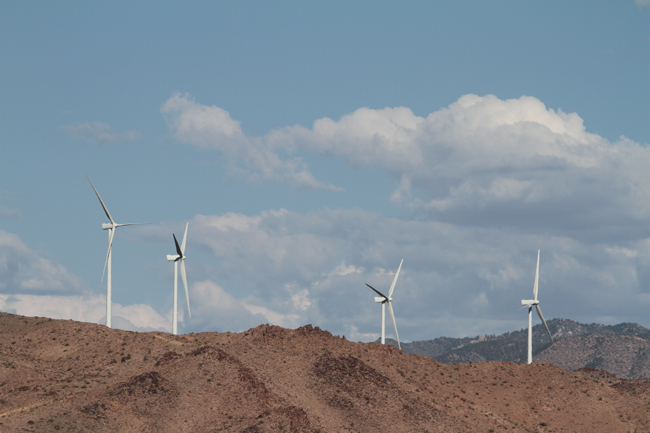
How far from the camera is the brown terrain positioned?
86125 millimetres

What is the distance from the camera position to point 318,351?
114375 mm

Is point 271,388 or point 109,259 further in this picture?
point 109,259

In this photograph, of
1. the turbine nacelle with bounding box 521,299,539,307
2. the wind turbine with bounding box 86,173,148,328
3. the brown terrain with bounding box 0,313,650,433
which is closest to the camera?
the brown terrain with bounding box 0,313,650,433

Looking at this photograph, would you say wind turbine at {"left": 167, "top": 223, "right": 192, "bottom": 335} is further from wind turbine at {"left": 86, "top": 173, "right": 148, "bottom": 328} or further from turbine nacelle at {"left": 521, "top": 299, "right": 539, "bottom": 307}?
turbine nacelle at {"left": 521, "top": 299, "right": 539, "bottom": 307}

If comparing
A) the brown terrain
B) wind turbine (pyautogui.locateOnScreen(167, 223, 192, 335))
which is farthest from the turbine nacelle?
wind turbine (pyautogui.locateOnScreen(167, 223, 192, 335))

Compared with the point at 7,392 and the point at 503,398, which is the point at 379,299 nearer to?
the point at 503,398

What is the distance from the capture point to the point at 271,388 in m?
95.9

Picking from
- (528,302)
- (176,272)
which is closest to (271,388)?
(176,272)

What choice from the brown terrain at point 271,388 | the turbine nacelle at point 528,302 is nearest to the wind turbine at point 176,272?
the brown terrain at point 271,388

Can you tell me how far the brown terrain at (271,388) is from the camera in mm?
86125

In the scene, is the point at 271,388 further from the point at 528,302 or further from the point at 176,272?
the point at 528,302

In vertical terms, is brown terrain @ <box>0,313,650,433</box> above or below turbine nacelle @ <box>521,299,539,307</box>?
below

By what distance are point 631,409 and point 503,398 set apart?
73.8 ft

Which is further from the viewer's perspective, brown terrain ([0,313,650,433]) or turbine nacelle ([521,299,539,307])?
turbine nacelle ([521,299,539,307])
